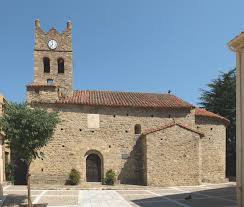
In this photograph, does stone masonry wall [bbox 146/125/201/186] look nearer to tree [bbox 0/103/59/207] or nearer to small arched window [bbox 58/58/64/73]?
small arched window [bbox 58/58/64/73]

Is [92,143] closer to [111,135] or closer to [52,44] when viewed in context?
[111,135]

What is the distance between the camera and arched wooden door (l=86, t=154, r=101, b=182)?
2177cm

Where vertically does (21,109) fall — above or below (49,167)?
→ above

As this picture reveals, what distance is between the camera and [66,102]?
69.9 feet

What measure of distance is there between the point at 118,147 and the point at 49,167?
5109 millimetres

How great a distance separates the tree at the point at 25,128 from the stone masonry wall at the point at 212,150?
47.2 ft

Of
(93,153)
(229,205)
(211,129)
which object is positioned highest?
(211,129)

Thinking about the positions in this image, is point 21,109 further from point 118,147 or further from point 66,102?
point 118,147

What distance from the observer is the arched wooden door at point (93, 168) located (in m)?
21.8

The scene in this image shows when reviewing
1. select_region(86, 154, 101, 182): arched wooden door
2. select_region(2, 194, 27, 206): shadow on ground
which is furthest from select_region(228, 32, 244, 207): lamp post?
select_region(86, 154, 101, 182): arched wooden door

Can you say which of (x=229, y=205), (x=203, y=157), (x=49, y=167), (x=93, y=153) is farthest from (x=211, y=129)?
(x=49, y=167)

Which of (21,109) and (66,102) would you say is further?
(66,102)

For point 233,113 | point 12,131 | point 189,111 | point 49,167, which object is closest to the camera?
point 12,131

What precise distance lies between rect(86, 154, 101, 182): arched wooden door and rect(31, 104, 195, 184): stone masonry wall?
1.34ft
